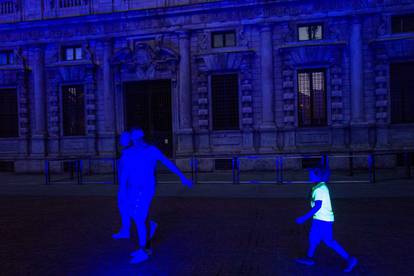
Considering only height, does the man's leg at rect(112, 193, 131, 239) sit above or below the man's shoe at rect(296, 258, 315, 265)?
above

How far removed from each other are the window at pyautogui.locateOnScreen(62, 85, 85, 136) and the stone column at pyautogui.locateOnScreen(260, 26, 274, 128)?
31.6 feet

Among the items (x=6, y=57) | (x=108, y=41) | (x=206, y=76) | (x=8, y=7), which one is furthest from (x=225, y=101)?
(x=8, y=7)

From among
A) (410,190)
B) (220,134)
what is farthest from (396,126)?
(220,134)

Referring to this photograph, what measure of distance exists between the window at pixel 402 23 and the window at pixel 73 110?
15.4 meters

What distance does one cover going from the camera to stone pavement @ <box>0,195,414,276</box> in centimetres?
504

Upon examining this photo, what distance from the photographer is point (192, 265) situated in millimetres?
5125

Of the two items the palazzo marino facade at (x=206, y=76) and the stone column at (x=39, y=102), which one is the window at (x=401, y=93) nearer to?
the palazzo marino facade at (x=206, y=76)

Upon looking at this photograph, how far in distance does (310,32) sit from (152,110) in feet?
27.9

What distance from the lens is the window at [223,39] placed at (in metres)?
17.2

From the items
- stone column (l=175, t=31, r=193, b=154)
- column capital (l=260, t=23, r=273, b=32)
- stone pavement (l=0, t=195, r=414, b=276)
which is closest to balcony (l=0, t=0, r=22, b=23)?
stone column (l=175, t=31, r=193, b=154)

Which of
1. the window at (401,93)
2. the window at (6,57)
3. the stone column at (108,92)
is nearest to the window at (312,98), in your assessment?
the window at (401,93)

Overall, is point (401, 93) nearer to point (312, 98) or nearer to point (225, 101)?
point (312, 98)

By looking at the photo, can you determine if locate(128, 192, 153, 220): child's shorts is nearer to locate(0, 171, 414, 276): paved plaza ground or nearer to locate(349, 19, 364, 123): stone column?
locate(0, 171, 414, 276): paved plaza ground

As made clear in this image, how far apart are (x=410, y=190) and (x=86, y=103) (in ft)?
49.9
